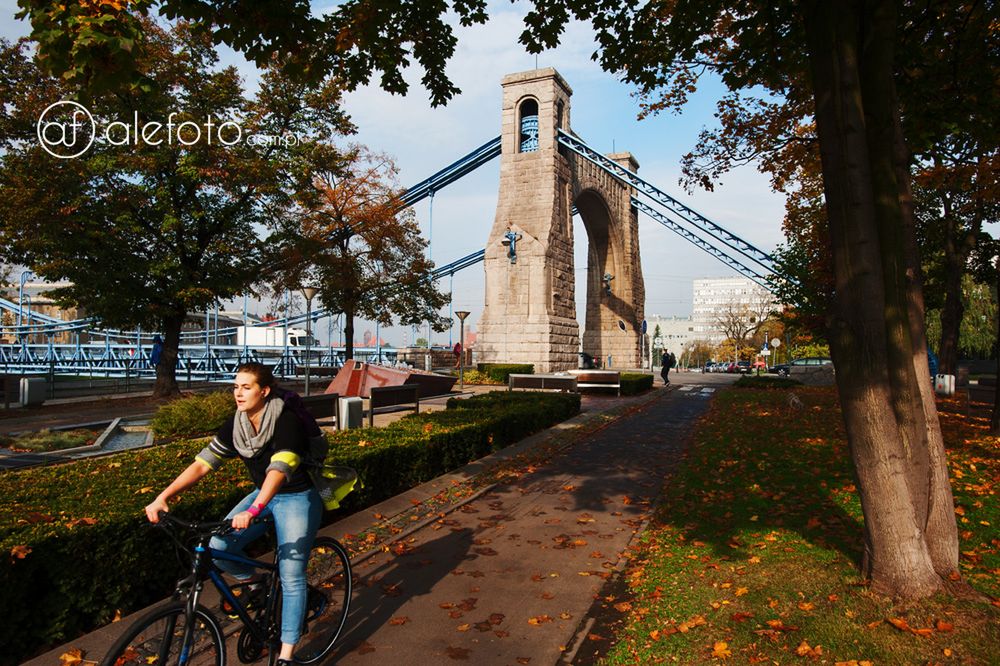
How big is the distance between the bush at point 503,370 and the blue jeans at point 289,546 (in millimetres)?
22837

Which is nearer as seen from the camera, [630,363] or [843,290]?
[843,290]

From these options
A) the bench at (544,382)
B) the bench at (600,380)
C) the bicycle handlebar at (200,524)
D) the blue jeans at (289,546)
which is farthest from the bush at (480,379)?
the bicycle handlebar at (200,524)

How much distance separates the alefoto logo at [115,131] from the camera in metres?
16.4

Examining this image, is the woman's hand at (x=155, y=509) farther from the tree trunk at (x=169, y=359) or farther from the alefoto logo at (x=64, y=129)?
the tree trunk at (x=169, y=359)

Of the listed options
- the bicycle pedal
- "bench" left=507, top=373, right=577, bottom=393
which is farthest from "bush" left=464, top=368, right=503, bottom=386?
the bicycle pedal

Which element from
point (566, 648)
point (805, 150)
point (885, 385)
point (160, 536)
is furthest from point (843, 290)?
point (805, 150)

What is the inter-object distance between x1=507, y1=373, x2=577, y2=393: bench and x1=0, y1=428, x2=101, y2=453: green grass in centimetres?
1139

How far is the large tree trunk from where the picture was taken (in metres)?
3.93

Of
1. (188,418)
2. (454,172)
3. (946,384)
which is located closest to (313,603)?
(188,418)

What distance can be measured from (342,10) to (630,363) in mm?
36538

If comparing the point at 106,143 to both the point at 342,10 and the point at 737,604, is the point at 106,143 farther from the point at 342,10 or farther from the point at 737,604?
the point at 737,604

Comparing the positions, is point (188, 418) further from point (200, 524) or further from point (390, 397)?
point (200, 524)

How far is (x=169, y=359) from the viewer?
779 inches

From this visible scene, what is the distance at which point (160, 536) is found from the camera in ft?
14.2
